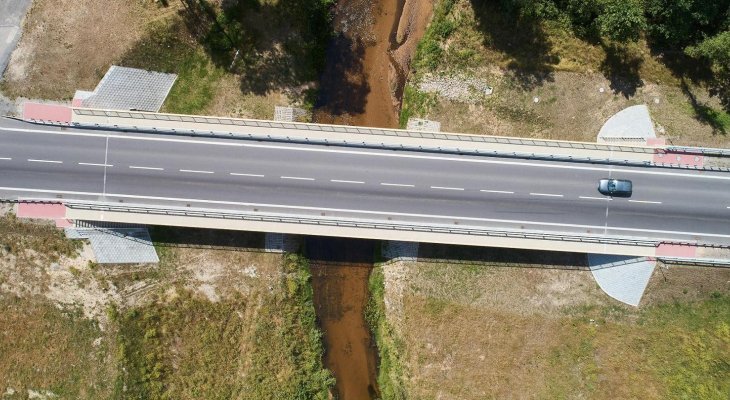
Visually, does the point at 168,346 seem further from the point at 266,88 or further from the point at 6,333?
the point at 266,88

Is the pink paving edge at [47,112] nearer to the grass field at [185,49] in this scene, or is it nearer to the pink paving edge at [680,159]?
the grass field at [185,49]

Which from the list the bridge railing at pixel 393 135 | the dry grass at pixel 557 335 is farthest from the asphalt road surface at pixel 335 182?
the dry grass at pixel 557 335

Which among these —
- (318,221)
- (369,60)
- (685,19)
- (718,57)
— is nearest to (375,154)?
(318,221)

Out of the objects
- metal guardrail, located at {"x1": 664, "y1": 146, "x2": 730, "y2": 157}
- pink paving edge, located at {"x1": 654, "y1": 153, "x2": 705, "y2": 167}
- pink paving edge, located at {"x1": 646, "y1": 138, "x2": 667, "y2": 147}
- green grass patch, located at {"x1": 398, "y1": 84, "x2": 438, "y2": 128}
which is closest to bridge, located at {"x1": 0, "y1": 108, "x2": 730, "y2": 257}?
pink paving edge, located at {"x1": 654, "y1": 153, "x2": 705, "y2": 167}

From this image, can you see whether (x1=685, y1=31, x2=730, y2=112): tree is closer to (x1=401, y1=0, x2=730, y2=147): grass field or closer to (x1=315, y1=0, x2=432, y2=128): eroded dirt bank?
(x1=401, y1=0, x2=730, y2=147): grass field

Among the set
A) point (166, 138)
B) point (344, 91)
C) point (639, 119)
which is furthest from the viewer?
point (344, 91)

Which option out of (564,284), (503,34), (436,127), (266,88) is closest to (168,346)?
(266,88)
